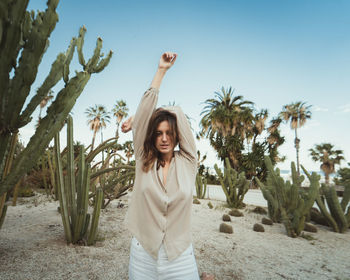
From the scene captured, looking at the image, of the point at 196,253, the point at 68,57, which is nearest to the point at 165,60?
the point at 68,57

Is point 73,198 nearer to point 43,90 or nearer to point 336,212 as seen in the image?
point 43,90

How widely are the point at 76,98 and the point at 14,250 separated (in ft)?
6.93

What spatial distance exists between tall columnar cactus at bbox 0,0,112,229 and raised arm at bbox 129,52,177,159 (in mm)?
1020

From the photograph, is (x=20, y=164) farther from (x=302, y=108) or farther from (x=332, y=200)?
(x=302, y=108)

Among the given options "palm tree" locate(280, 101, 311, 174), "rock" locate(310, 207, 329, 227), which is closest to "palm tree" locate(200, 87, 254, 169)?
"palm tree" locate(280, 101, 311, 174)

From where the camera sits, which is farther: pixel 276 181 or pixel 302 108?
pixel 302 108

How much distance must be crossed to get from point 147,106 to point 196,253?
268cm

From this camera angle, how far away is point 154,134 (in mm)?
1402

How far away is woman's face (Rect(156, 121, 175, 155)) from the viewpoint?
1.38 meters

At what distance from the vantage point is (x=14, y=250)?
8.34ft

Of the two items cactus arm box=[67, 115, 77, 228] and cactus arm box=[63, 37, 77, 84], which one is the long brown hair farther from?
cactus arm box=[67, 115, 77, 228]

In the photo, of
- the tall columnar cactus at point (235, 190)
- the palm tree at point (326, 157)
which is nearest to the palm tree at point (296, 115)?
the palm tree at point (326, 157)

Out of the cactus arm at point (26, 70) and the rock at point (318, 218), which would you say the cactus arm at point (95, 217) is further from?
the rock at point (318, 218)

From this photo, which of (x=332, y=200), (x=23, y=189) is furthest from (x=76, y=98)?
(x=23, y=189)
